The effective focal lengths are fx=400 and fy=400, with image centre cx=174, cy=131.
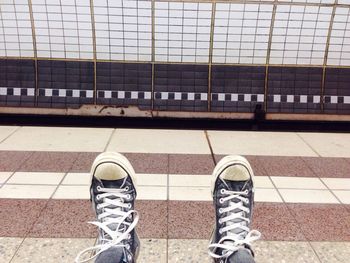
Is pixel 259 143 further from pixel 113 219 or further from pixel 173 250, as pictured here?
pixel 113 219

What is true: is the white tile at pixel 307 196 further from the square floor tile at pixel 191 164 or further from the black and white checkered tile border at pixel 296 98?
the black and white checkered tile border at pixel 296 98

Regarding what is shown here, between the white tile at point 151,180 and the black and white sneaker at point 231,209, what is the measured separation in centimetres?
126

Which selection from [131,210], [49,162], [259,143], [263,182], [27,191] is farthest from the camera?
[259,143]

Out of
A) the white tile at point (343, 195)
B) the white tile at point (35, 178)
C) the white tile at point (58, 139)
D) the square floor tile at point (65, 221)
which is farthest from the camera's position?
the white tile at point (58, 139)

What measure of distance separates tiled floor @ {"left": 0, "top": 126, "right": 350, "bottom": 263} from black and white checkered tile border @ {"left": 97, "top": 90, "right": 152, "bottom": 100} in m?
0.60

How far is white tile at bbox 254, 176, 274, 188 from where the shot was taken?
4.05m

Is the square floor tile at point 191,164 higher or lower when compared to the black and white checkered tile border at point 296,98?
lower

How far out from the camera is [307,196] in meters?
3.82

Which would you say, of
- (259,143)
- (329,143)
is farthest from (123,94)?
(329,143)

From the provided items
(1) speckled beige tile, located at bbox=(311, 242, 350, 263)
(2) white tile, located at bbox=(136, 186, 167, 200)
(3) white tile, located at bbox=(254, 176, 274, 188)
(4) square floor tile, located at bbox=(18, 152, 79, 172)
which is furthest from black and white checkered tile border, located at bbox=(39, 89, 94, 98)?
(1) speckled beige tile, located at bbox=(311, 242, 350, 263)

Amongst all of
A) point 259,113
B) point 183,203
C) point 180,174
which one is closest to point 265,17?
point 259,113

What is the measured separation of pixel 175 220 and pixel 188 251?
1.46 ft

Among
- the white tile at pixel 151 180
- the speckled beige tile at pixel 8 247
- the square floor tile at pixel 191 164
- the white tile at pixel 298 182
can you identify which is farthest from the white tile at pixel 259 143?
the speckled beige tile at pixel 8 247

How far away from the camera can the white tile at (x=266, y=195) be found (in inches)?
146
